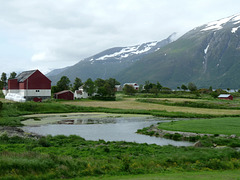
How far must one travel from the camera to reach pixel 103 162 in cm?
1947

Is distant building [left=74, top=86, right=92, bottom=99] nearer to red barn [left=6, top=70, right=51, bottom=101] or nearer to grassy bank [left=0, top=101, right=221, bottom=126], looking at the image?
red barn [left=6, top=70, right=51, bottom=101]

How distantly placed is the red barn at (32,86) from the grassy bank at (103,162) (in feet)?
254

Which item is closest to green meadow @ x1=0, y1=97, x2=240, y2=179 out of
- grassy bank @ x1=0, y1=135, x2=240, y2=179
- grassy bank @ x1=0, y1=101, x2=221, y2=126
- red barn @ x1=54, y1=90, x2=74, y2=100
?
grassy bank @ x1=0, y1=135, x2=240, y2=179

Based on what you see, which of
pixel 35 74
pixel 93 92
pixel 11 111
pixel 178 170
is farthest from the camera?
pixel 93 92

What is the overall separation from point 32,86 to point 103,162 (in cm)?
8836

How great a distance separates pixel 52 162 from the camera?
17.6 m

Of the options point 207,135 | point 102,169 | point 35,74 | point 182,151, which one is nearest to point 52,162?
point 102,169

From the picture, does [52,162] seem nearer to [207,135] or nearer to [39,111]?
[207,135]

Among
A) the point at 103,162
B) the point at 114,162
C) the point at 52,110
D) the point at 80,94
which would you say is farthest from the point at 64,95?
the point at 103,162

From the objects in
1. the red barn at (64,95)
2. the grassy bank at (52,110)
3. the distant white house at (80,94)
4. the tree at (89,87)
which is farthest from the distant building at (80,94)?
the grassy bank at (52,110)

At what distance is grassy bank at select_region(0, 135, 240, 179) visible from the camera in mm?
16234

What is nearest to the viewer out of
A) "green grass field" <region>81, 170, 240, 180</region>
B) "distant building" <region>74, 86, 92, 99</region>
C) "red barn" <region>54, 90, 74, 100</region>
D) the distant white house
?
"green grass field" <region>81, 170, 240, 180</region>

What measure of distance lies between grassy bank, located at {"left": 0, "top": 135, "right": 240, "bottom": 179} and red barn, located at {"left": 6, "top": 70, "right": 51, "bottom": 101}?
77.4 metres

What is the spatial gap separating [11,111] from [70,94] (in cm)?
5434
